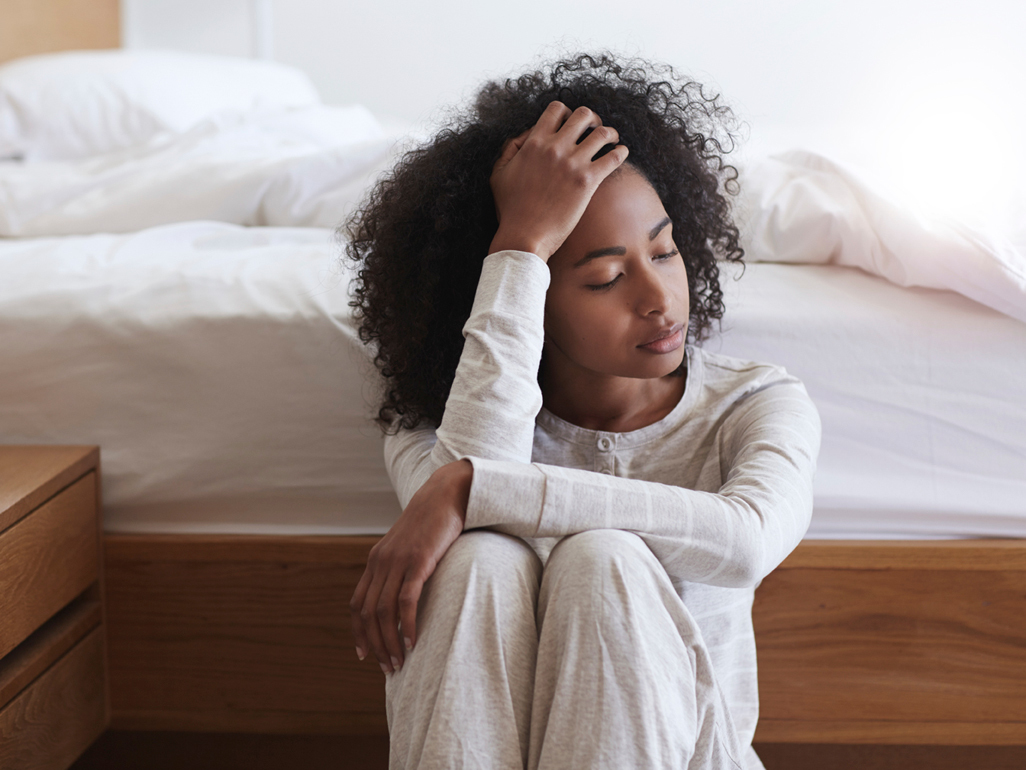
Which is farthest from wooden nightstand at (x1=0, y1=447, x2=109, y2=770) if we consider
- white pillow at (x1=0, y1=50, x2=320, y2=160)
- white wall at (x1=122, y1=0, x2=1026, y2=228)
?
white wall at (x1=122, y1=0, x2=1026, y2=228)

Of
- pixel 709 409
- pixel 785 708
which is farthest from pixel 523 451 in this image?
pixel 785 708

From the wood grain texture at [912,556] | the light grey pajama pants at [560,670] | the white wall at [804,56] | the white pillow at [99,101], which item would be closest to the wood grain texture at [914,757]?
the wood grain texture at [912,556]

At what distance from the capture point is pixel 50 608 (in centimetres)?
87

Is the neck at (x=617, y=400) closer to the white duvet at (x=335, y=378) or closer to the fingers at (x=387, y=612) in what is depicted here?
the white duvet at (x=335, y=378)

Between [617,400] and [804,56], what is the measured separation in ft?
5.70

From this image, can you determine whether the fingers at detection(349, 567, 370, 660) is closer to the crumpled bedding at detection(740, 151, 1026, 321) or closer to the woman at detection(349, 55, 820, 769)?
the woman at detection(349, 55, 820, 769)

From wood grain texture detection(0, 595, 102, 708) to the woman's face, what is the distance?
0.59 metres

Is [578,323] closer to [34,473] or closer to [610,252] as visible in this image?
[610,252]

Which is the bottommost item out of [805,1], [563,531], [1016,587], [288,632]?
[288,632]

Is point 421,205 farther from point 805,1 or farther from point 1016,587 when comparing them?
point 805,1

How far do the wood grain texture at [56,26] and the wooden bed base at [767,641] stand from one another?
6.80 ft

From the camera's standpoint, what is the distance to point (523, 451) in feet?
2.43

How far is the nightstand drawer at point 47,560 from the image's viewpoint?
2.63ft

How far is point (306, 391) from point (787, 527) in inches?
20.6
